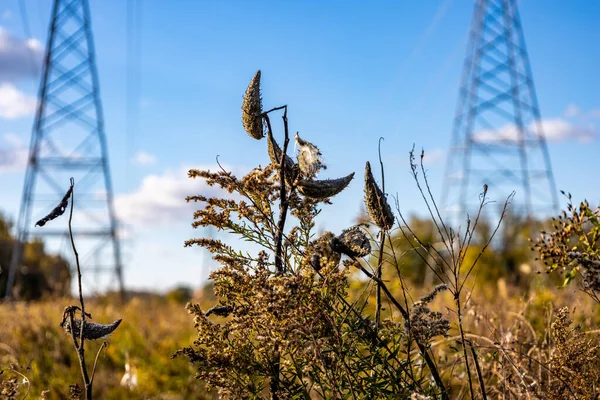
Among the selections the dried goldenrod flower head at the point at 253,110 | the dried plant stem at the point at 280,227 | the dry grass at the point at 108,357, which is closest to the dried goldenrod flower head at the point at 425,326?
the dried plant stem at the point at 280,227

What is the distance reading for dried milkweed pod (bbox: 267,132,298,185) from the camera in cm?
148

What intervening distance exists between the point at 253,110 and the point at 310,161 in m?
0.20

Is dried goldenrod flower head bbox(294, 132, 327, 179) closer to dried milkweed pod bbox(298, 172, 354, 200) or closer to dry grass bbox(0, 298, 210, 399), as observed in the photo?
dried milkweed pod bbox(298, 172, 354, 200)

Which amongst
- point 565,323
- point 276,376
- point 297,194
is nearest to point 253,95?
point 297,194

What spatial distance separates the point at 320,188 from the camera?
143 cm

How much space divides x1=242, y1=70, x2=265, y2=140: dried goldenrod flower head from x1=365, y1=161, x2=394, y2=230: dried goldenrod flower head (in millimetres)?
263

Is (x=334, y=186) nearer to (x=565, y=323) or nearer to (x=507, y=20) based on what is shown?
(x=565, y=323)

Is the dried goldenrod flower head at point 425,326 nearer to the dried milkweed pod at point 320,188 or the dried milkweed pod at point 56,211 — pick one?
the dried milkweed pod at point 320,188

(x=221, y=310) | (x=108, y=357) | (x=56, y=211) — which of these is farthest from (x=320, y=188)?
(x=108, y=357)

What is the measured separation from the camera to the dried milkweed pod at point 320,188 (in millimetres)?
1420

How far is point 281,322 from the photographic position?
138 cm

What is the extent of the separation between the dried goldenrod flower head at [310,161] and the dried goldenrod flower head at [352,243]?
0.50 ft

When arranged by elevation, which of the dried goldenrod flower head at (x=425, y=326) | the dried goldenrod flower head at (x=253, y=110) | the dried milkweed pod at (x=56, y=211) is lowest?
the dried goldenrod flower head at (x=425, y=326)

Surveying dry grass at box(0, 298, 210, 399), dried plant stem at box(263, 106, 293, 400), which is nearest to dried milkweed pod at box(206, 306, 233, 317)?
dried plant stem at box(263, 106, 293, 400)
